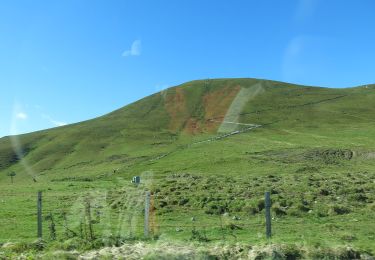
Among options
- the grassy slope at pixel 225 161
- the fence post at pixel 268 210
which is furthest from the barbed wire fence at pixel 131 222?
the grassy slope at pixel 225 161

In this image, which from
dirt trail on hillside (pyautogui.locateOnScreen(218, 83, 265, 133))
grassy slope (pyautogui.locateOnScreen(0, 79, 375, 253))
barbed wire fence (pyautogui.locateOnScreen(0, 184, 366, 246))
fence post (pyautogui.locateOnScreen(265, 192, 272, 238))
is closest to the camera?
fence post (pyautogui.locateOnScreen(265, 192, 272, 238))

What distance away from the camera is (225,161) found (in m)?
64.5

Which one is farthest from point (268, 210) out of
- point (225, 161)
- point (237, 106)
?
point (237, 106)

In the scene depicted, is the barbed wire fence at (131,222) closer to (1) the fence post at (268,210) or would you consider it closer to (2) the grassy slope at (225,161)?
(1) the fence post at (268,210)

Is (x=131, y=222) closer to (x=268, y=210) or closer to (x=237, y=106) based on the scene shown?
(x=268, y=210)

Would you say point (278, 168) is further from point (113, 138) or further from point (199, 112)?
point (199, 112)

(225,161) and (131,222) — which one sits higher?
(225,161)

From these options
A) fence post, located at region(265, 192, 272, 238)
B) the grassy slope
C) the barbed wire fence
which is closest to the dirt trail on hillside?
the grassy slope

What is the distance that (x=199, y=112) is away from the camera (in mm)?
141500

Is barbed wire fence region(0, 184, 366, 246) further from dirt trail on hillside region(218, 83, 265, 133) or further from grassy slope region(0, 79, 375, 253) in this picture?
dirt trail on hillside region(218, 83, 265, 133)

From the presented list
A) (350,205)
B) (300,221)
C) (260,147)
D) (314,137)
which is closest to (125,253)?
(300,221)

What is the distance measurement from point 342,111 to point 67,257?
416 ft

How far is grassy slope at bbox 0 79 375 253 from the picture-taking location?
73.3 feet

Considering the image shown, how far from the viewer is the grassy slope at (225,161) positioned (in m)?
22.3
